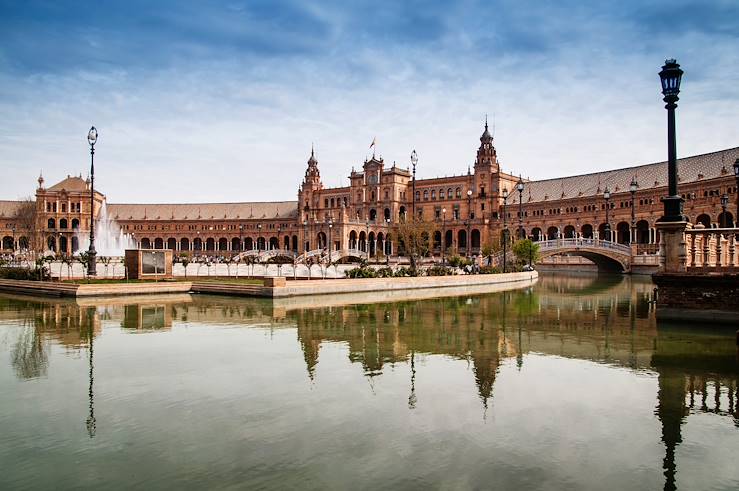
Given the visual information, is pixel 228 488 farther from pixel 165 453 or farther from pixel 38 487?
pixel 38 487

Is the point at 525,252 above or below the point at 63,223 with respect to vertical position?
below

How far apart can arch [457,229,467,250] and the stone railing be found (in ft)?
307

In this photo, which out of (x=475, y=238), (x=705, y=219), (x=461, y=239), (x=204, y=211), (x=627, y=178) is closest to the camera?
(x=705, y=219)

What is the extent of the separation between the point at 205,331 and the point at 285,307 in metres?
7.72

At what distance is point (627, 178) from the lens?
314 feet

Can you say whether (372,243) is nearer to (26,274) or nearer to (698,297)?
(26,274)

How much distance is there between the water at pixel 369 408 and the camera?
7660mm

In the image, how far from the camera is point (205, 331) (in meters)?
19.6

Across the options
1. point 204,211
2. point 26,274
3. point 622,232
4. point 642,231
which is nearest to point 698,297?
point 26,274

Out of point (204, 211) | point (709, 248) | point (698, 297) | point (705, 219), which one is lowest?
point (698, 297)

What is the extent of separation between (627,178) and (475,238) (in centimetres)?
2846

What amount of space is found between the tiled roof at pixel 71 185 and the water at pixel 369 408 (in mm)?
125594

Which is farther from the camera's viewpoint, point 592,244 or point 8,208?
point 8,208

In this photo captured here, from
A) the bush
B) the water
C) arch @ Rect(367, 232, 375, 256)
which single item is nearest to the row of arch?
arch @ Rect(367, 232, 375, 256)
